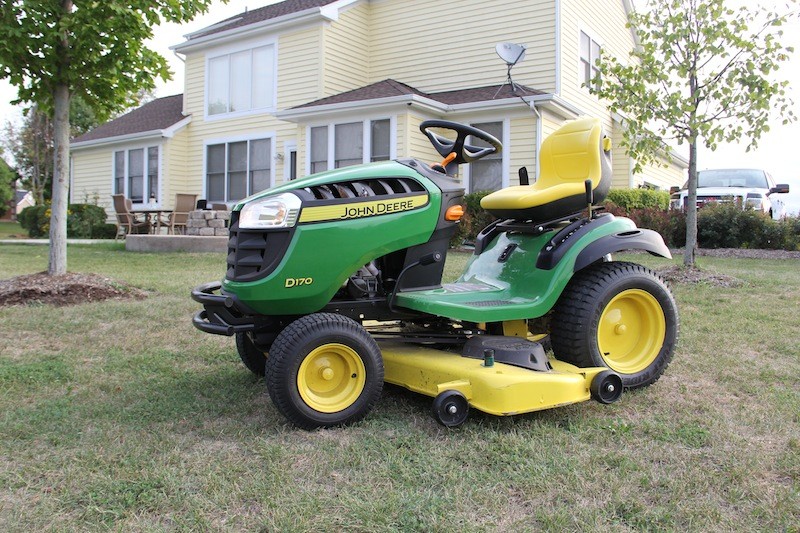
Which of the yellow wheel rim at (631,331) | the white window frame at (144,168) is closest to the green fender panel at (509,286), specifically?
the yellow wheel rim at (631,331)

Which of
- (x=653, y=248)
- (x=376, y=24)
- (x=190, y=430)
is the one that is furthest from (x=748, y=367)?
(x=376, y=24)

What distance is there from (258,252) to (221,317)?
39 cm

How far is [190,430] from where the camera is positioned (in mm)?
3055

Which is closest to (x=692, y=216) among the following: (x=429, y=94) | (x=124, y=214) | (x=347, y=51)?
(x=429, y=94)

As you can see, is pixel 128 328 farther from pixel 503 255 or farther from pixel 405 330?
pixel 503 255

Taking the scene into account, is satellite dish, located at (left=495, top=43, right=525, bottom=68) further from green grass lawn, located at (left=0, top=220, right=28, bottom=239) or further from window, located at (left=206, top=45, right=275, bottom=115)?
green grass lawn, located at (left=0, top=220, right=28, bottom=239)

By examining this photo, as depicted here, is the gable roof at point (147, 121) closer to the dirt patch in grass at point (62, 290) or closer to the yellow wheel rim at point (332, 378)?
the dirt patch in grass at point (62, 290)

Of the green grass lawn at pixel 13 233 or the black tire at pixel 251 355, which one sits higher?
the green grass lawn at pixel 13 233

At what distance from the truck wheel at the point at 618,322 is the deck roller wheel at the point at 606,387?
25 cm

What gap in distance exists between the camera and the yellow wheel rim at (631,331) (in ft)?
11.9

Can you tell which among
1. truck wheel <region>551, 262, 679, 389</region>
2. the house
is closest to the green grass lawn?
the house

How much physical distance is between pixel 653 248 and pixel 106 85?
632cm

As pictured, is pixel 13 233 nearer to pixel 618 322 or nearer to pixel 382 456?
pixel 618 322

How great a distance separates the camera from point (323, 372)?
3.04 metres
